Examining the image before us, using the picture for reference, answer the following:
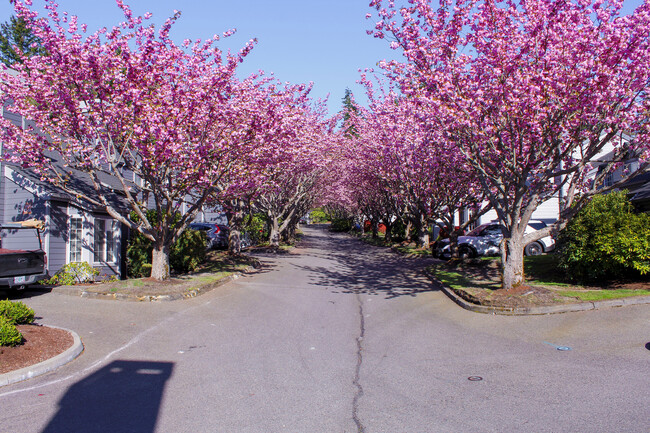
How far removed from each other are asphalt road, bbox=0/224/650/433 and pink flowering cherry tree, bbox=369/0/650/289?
12.2ft

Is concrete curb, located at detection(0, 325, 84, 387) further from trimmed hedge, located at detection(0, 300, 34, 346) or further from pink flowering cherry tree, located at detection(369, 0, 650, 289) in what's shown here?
pink flowering cherry tree, located at detection(369, 0, 650, 289)

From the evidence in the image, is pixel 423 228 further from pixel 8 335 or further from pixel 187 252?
pixel 8 335

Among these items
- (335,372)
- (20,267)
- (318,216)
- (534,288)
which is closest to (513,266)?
(534,288)

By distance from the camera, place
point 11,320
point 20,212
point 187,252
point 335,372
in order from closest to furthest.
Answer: point 335,372 → point 11,320 → point 20,212 → point 187,252

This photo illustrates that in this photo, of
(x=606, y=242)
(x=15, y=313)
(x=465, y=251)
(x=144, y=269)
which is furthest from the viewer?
(x=465, y=251)

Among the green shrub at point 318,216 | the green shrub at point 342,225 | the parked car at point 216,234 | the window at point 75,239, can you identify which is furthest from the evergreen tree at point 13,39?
the green shrub at point 318,216

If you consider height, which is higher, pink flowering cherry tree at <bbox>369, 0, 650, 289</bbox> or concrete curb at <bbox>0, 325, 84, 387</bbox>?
pink flowering cherry tree at <bbox>369, 0, 650, 289</bbox>

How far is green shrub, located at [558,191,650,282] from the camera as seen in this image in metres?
11.2

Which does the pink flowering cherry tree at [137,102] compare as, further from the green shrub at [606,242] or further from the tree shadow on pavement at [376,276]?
the green shrub at [606,242]

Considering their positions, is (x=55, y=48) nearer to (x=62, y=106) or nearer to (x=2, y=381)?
(x=62, y=106)

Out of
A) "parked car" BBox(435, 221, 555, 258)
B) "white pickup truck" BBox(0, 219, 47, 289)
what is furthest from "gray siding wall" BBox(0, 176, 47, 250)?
"parked car" BBox(435, 221, 555, 258)

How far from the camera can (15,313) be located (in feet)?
25.6

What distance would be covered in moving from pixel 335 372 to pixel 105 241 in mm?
13134

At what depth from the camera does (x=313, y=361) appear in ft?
23.9
